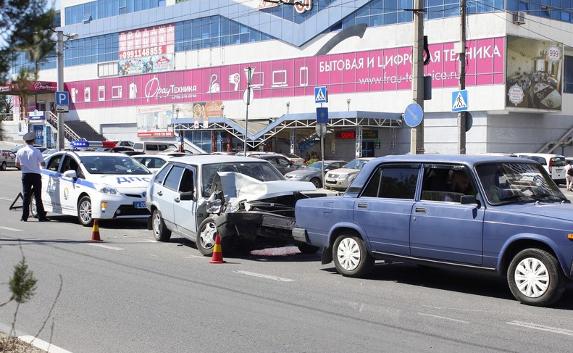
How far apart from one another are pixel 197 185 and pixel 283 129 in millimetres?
40260

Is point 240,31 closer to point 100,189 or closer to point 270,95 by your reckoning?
point 270,95

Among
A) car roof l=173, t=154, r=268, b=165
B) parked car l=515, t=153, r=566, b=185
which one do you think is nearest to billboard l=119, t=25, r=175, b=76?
parked car l=515, t=153, r=566, b=185

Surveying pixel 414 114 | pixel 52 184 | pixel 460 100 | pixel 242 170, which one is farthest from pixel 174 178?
pixel 460 100

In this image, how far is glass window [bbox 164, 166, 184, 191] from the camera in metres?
13.0

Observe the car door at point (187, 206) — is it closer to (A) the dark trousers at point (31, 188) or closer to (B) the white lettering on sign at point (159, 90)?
(A) the dark trousers at point (31, 188)

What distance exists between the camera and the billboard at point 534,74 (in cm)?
4403

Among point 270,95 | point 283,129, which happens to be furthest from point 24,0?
point 270,95

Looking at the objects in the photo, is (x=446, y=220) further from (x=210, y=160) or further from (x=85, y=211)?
(x=85, y=211)

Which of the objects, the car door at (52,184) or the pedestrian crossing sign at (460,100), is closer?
the car door at (52,184)

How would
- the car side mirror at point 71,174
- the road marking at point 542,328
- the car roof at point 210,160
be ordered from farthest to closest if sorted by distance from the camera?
the car side mirror at point 71,174
the car roof at point 210,160
the road marking at point 542,328

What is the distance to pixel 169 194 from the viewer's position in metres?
13.1

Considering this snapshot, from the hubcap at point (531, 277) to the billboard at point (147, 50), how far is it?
200ft

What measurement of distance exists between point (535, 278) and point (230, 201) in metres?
5.31

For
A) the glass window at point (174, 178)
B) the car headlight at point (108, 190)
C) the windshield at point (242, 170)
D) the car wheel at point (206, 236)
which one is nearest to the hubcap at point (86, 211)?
the car headlight at point (108, 190)
